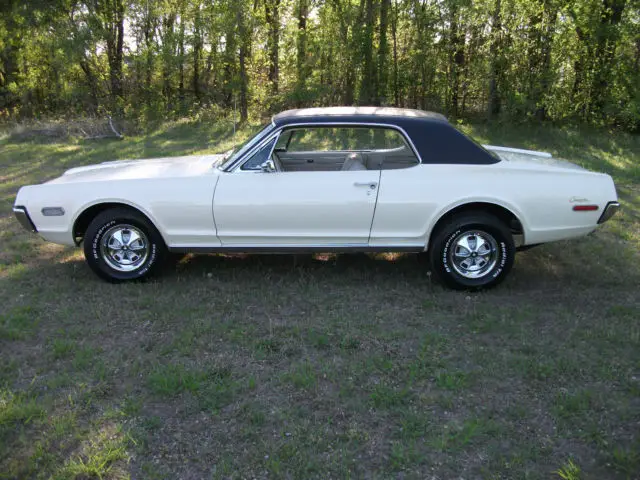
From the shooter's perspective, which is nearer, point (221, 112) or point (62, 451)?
point (62, 451)

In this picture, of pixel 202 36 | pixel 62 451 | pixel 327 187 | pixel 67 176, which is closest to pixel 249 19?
pixel 202 36

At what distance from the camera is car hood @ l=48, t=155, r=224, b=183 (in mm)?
5184

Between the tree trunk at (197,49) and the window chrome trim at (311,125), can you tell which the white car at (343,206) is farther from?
the tree trunk at (197,49)

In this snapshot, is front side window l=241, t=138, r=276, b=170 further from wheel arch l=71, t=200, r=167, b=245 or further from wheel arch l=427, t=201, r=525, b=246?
wheel arch l=427, t=201, r=525, b=246

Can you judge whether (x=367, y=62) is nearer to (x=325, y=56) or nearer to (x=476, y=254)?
(x=325, y=56)

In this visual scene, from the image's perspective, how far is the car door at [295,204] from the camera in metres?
4.85

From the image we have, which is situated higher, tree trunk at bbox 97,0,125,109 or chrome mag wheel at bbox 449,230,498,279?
tree trunk at bbox 97,0,125,109

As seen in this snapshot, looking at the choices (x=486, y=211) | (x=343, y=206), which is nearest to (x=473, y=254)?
(x=486, y=211)

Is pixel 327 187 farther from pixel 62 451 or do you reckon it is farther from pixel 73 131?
pixel 73 131

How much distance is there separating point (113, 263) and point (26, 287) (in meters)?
0.84

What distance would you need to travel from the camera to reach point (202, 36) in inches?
628

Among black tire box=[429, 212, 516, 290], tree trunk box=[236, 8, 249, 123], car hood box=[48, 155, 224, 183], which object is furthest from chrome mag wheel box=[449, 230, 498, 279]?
tree trunk box=[236, 8, 249, 123]

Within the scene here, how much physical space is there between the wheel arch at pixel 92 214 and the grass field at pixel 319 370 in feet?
1.58

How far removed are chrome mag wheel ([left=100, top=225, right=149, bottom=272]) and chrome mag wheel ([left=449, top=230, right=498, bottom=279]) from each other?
277 cm
